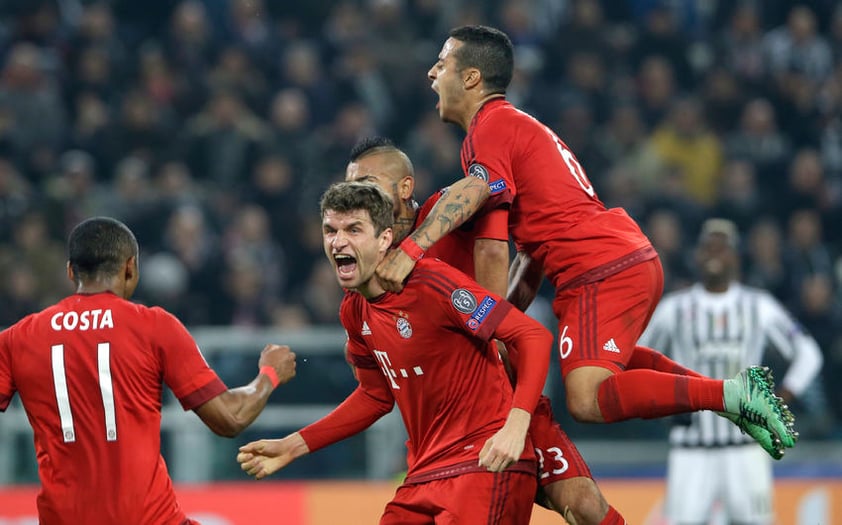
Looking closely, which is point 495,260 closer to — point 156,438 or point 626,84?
point 156,438

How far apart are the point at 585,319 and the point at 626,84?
855 cm

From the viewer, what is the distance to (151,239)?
1122 centimetres

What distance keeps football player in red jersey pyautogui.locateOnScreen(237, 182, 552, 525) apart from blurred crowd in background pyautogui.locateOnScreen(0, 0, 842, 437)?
5871 mm

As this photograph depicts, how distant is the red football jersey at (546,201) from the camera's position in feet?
18.4

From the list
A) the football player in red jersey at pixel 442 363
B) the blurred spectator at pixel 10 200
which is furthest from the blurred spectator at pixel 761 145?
the football player in red jersey at pixel 442 363

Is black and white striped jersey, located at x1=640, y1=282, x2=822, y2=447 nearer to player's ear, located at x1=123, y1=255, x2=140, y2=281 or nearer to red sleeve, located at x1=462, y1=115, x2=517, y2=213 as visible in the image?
red sleeve, located at x1=462, y1=115, x2=517, y2=213

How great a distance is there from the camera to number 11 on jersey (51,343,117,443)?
496 centimetres

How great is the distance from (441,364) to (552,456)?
2.22 ft

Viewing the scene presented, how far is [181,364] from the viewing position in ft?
16.8

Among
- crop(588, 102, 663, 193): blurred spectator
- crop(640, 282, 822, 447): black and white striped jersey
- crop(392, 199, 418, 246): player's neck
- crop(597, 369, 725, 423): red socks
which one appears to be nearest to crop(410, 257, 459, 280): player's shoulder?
crop(392, 199, 418, 246): player's neck

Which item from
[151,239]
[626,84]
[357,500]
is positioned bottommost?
[357,500]

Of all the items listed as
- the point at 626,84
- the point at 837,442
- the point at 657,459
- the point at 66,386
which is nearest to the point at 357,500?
the point at 657,459

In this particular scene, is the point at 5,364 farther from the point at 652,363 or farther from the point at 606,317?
the point at 652,363

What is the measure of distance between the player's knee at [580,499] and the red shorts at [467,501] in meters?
0.27
